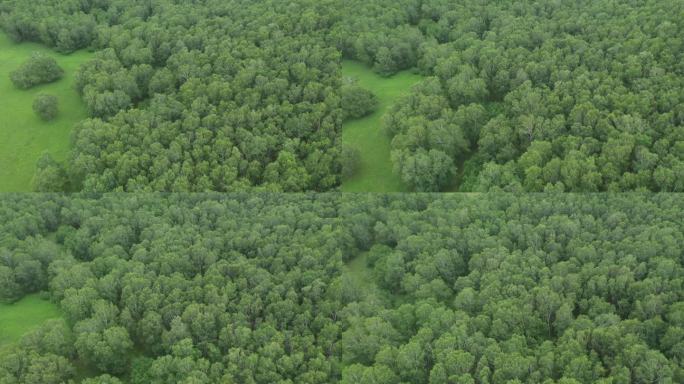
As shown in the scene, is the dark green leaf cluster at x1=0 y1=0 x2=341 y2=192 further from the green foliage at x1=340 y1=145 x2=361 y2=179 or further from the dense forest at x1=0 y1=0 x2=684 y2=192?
the green foliage at x1=340 y1=145 x2=361 y2=179

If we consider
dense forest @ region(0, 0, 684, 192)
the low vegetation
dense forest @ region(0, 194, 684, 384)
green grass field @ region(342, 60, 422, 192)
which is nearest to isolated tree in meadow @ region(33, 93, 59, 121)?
dense forest @ region(0, 0, 684, 192)

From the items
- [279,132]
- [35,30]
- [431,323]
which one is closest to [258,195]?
[279,132]

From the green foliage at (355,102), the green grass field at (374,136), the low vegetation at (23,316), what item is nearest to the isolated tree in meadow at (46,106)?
the low vegetation at (23,316)

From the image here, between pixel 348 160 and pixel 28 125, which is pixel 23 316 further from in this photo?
pixel 348 160

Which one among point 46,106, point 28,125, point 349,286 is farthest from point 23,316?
point 349,286

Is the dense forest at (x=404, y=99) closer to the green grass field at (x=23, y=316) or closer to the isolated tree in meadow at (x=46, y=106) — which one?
the isolated tree in meadow at (x=46, y=106)

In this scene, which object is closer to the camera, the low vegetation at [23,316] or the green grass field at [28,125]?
the low vegetation at [23,316]
